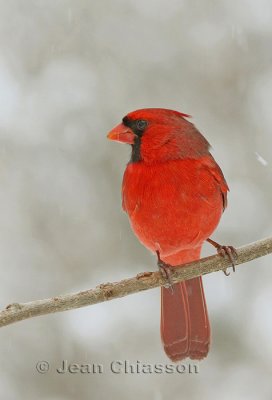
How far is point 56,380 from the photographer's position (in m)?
4.89

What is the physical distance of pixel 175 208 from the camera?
10.5ft

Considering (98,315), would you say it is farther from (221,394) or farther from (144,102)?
(144,102)

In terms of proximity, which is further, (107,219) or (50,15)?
(50,15)

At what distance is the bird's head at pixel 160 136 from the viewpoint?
3.31 metres

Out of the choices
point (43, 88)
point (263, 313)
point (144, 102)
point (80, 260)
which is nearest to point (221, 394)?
point (263, 313)

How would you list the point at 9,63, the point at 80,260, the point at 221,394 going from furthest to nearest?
1. the point at 9,63
2. the point at 80,260
3. the point at 221,394

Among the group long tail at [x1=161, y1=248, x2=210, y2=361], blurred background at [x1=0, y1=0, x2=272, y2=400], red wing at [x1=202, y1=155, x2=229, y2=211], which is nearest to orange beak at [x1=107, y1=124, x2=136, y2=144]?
red wing at [x1=202, y1=155, x2=229, y2=211]

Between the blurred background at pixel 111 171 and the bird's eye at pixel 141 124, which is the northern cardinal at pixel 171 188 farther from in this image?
the blurred background at pixel 111 171

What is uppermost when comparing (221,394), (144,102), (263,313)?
(144,102)

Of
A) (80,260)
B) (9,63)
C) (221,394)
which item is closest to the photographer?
(221,394)

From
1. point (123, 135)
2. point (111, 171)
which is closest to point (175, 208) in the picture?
point (123, 135)

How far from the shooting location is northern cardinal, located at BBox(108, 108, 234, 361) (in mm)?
3211

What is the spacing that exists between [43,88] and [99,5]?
33.3 inches

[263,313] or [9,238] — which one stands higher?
[9,238]
